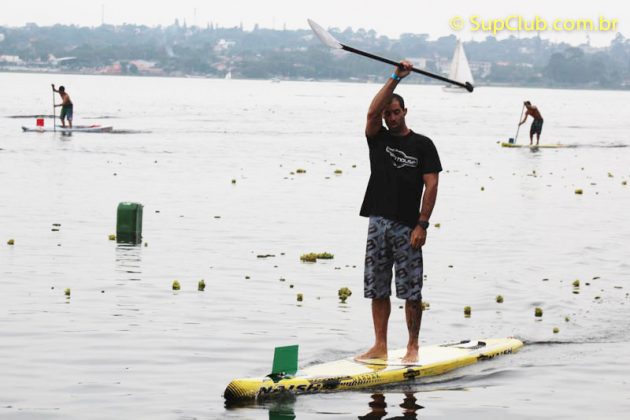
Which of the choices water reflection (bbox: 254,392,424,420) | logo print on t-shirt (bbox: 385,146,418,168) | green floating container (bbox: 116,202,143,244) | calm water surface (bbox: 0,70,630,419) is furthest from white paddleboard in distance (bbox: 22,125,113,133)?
water reflection (bbox: 254,392,424,420)

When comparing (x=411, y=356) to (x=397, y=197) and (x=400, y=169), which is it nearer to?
(x=397, y=197)

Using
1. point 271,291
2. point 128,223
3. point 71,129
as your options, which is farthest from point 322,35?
point 71,129

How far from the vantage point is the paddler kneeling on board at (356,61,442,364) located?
12883 millimetres

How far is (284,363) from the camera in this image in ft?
40.5

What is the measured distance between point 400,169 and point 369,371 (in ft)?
6.29

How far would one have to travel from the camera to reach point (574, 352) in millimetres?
15102

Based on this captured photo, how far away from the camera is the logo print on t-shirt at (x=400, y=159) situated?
12906 mm

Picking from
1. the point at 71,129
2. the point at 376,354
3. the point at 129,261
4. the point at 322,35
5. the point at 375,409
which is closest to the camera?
the point at 375,409

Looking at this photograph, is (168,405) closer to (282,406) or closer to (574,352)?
(282,406)

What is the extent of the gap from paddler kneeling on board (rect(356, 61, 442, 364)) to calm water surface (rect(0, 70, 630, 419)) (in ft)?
3.57

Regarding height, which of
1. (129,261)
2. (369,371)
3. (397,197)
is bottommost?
(129,261)

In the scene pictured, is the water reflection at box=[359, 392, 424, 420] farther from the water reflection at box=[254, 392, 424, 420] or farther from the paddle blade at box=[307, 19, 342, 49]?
the paddle blade at box=[307, 19, 342, 49]

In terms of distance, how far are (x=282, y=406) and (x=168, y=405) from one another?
0.99 meters

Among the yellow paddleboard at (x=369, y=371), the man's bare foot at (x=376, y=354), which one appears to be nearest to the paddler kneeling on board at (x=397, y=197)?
the man's bare foot at (x=376, y=354)
